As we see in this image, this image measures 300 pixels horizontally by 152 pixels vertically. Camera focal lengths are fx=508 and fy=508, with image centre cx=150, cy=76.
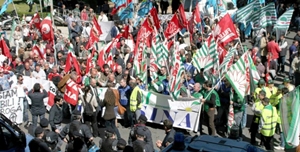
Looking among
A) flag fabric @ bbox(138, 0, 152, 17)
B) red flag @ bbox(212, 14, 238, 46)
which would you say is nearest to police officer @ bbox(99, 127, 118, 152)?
red flag @ bbox(212, 14, 238, 46)

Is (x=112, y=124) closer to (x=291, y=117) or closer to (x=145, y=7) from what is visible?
(x=291, y=117)

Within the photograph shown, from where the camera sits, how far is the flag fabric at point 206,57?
14040 mm

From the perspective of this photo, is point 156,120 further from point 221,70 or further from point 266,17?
point 266,17

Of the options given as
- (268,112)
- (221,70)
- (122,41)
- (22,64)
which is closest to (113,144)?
(268,112)

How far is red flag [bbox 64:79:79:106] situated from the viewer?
13984 millimetres

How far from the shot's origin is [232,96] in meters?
13.1

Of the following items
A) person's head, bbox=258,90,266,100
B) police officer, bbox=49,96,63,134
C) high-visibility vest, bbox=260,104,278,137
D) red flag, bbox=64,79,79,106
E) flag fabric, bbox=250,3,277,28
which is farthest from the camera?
flag fabric, bbox=250,3,277,28

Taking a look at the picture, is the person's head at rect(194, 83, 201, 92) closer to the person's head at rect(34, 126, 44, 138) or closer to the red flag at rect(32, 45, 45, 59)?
the person's head at rect(34, 126, 44, 138)

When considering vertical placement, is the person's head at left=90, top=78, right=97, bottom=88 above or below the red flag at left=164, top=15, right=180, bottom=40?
below

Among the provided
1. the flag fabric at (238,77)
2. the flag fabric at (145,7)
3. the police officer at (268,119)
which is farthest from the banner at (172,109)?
the flag fabric at (145,7)

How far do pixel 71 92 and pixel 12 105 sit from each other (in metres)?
1.83

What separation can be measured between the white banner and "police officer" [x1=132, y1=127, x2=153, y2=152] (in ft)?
11.9

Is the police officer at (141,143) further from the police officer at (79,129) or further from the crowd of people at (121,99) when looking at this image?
the police officer at (79,129)

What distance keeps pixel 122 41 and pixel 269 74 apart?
564cm
